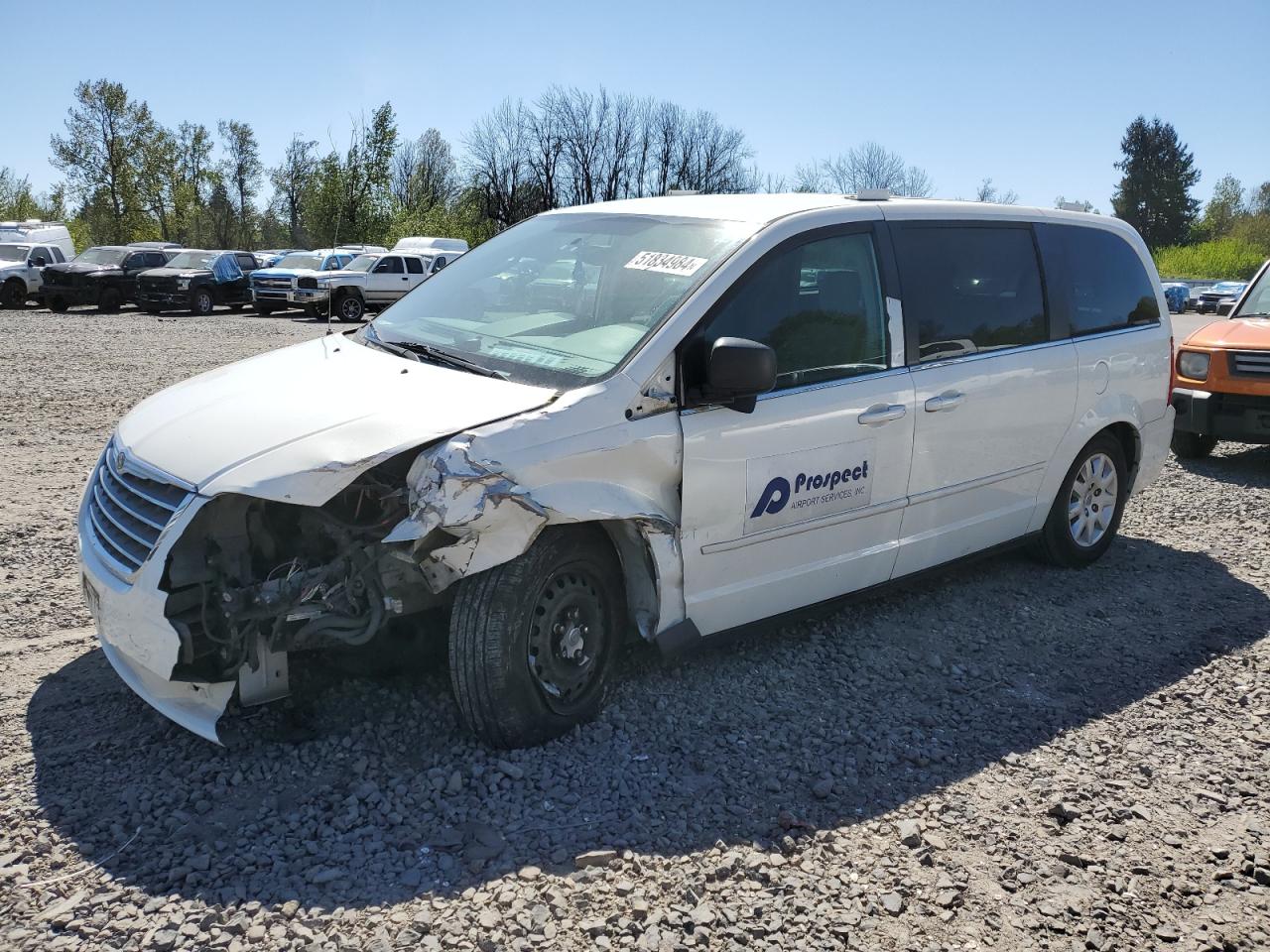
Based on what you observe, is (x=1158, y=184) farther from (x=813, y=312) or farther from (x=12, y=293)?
(x=813, y=312)

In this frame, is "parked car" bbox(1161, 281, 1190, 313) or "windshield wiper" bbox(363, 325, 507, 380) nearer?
"windshield wiper" bbox(363, 325, 507, 380)

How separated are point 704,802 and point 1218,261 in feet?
252

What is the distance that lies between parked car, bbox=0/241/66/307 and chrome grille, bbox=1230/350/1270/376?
28057 millimetres

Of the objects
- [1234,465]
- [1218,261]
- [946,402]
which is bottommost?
[1234,465]

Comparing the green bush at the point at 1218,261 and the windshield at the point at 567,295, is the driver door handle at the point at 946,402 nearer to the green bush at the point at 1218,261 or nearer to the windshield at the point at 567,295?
the windshield at the point at 567,295

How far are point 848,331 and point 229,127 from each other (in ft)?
221

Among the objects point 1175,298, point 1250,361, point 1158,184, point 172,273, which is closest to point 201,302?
point 172,273

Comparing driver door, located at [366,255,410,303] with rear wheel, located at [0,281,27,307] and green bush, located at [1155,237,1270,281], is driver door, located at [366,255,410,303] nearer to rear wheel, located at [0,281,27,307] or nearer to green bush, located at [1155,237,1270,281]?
rear wheel, located at [0,281,27,307]

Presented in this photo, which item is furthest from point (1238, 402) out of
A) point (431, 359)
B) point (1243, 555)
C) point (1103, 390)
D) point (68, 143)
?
point (68, 143)

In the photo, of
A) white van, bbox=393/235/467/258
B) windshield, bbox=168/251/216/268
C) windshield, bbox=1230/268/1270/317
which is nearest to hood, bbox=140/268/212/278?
windshield, bbox=168/251/216/268

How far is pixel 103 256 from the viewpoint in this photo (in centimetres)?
2836

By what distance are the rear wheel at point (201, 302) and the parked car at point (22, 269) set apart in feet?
13.3

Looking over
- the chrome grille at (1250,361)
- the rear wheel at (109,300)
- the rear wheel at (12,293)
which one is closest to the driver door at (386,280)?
the rear wheel at (109,300)

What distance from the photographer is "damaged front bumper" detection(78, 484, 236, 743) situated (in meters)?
3.15
